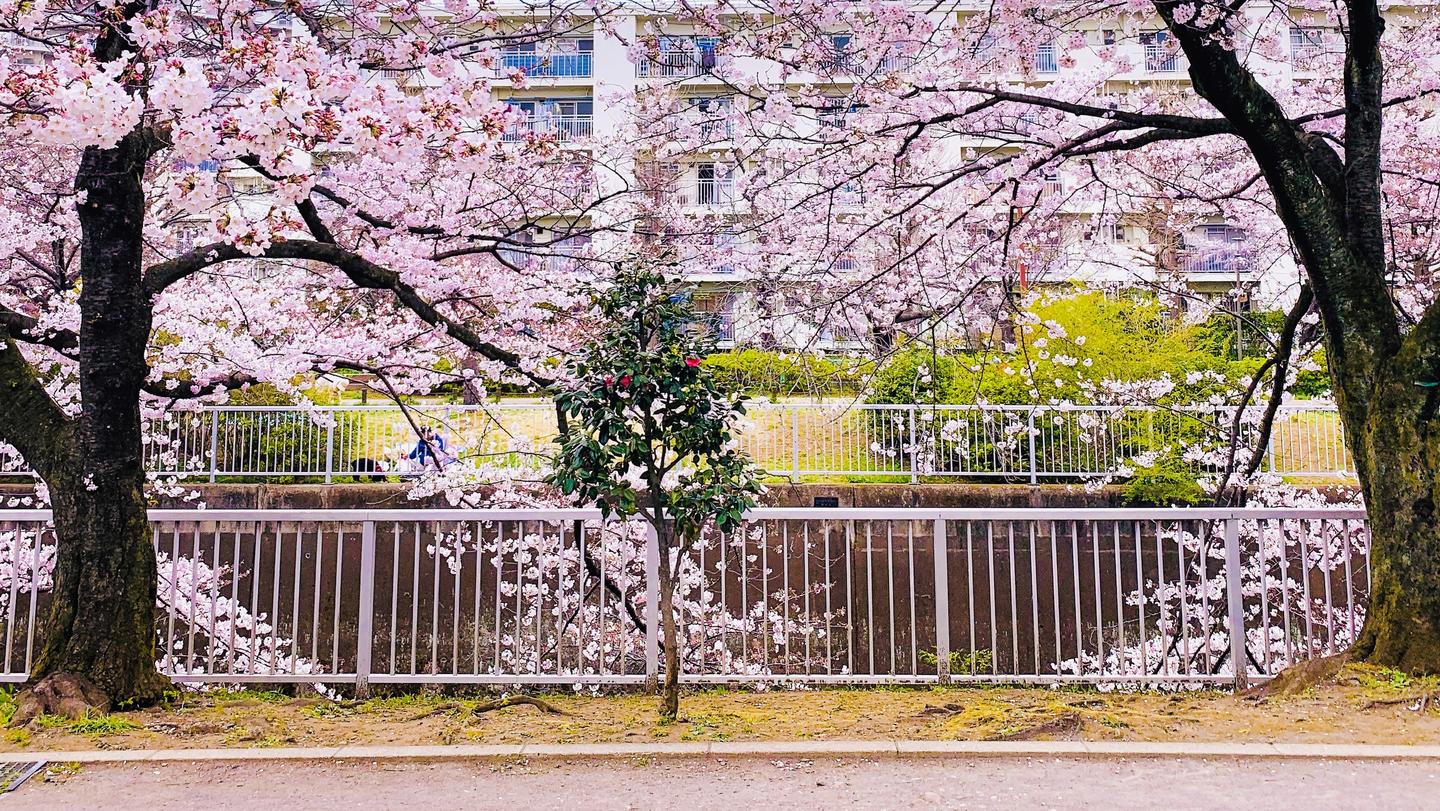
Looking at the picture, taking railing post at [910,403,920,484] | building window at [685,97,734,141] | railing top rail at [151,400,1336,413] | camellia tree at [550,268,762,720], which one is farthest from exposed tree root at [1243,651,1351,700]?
railing post at [910,403,920,484]

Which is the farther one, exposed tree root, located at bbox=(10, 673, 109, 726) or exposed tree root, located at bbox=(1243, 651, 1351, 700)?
exposed tree root, located at bbox=(1243, 651, 1351, 700)

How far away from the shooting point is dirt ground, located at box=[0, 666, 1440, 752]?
13.8ft

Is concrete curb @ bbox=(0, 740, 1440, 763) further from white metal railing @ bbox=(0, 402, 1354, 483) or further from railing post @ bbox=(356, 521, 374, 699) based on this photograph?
white metal railing @ bbox=(0, 402, 1354, 483)

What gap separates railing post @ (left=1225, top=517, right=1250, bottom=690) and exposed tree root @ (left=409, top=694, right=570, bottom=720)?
3.86 meters

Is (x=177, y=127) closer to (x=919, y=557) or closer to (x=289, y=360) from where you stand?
(x=289, y=360)

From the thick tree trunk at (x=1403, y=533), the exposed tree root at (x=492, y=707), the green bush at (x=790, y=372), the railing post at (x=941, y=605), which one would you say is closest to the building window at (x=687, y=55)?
the green bush at (x=790, y=372)

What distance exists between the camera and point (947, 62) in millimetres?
7145

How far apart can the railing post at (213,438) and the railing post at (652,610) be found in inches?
335

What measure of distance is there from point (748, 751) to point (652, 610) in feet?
5.09

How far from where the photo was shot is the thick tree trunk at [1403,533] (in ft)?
15.9

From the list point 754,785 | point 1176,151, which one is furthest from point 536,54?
point 1176,151

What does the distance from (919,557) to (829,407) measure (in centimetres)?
246

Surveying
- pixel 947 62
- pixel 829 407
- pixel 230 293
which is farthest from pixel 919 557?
pixel 230 293

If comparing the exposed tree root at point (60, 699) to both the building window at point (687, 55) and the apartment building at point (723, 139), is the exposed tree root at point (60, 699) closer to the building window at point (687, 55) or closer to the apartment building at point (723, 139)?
the apartment building at point (723, 139)
